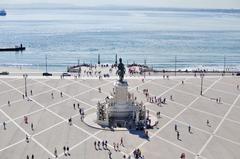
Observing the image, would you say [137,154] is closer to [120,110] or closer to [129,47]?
[120,110]

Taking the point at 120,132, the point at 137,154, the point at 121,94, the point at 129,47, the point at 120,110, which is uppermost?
the point at 129,47

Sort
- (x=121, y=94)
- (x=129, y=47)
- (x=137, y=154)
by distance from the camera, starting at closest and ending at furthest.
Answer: (x=137, y=154) < (x=121, y=94) < (x=129, y=47)

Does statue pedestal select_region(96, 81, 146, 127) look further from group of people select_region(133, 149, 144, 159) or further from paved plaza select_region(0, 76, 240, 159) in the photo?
group of people select_region(133, 149, 144, 159)

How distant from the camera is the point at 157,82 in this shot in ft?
172

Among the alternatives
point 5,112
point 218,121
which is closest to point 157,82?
point 218,121

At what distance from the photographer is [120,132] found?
3412cm

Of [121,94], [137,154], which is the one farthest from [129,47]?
[137,154]

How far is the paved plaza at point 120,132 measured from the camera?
99.2ft

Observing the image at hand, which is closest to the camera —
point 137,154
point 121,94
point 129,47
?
point 137,154

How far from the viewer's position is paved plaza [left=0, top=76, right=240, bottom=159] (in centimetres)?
3025

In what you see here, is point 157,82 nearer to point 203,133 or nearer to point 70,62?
point 203,133

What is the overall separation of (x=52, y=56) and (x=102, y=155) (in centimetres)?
6928

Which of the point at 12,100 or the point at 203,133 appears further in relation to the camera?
the point at 12,100

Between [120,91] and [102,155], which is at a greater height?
[120,91]
